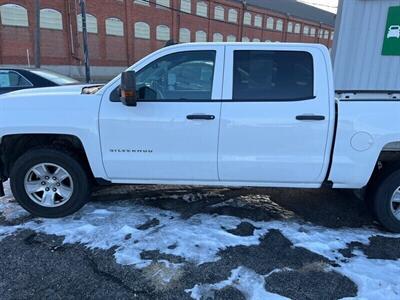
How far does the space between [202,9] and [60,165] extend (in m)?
39.8

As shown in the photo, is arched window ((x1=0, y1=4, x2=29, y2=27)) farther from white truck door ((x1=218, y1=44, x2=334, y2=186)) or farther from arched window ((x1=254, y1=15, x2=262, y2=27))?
arched window ((x1=254, y1=15, x2=262, y2=27))

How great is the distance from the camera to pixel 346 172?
11.9 feet

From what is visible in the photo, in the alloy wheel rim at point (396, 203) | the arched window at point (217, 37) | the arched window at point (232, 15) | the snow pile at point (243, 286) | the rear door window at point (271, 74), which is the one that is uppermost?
the arched window at point (232, 15)

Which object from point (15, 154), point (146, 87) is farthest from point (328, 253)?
point (15, 154)

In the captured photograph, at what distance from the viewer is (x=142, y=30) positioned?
33.8 metres

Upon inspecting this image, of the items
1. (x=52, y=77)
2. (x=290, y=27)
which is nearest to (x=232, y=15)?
(x=290, y=27)

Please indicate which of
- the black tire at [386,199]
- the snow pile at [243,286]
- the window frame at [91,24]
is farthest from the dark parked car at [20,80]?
the window frame at [91,24]

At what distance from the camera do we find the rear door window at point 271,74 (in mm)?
3564

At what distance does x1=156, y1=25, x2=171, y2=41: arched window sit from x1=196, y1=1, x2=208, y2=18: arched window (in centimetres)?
532

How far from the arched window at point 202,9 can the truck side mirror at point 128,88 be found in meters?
39.1

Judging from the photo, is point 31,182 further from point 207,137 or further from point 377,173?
point 377,173

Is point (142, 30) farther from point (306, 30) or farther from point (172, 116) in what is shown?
point (306, 30)

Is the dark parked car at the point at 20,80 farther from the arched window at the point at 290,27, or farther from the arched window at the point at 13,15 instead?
the arched window at the point at 290,27

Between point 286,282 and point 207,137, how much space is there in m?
1.56
